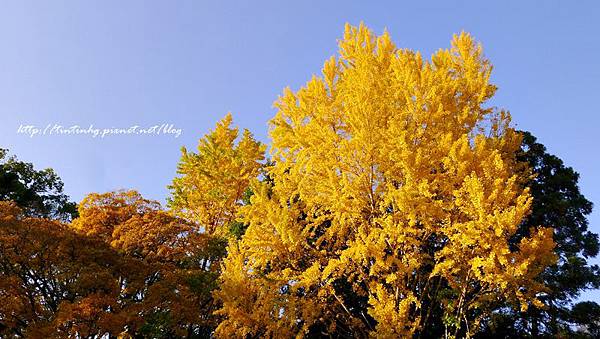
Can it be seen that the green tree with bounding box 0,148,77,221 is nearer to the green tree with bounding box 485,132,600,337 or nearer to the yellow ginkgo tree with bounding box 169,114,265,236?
the yellow ginkgo tree with bounding box 169,114,265,236

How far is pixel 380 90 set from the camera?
30.8 ft

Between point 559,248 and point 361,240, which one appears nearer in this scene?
point 361,240

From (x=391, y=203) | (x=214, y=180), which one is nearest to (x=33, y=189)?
(x=214, y=180)

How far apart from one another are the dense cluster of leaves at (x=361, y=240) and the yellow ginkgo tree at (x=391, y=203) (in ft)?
0.12

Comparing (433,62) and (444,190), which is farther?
(433,62)

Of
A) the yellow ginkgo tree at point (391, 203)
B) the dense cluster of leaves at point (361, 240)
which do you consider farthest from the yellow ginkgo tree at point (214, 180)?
the yellow ginkgo tree at point (391, 203)

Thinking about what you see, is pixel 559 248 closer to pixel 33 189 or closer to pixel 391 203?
pixel 391 203

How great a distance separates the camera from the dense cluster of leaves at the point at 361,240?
7.58m

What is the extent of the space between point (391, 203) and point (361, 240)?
127cm

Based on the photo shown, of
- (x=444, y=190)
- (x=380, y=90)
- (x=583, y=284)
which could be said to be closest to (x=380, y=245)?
(x=444, y=190)

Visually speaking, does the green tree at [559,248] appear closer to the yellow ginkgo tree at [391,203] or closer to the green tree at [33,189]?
the yellow ginkgo tree at [391,203]

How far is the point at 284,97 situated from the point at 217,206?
8372mm

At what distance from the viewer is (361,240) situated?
26.6ft

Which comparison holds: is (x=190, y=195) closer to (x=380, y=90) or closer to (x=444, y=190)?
(x=380, y=90)
